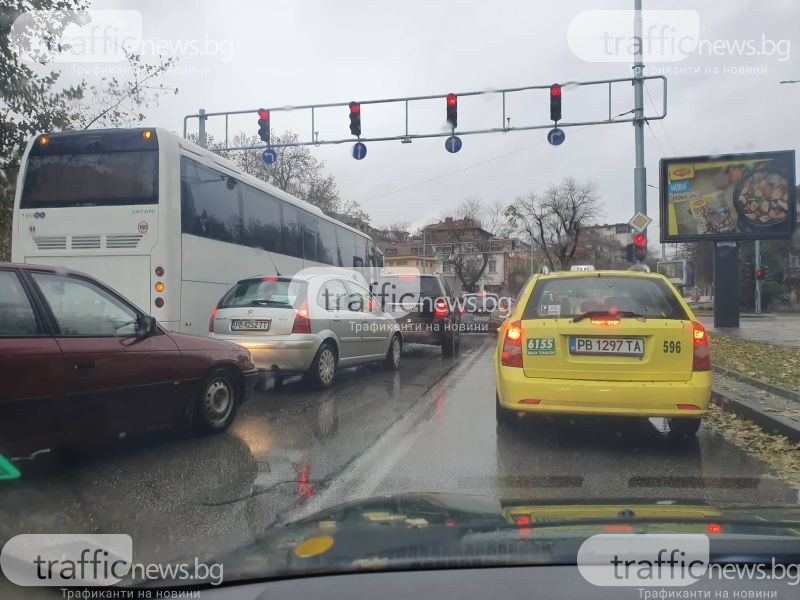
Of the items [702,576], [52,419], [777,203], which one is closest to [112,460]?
[52,419]

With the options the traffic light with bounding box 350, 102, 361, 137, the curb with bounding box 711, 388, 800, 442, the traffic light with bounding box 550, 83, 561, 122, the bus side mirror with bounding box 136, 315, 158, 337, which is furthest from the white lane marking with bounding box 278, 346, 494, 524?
the traffic light with bounding box 350, 102, 361, 137

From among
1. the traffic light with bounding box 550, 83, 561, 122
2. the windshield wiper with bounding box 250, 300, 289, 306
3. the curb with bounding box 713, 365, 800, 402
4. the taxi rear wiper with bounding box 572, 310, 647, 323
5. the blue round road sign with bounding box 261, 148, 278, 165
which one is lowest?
the curb with bounding box 713, 365, 800, 402

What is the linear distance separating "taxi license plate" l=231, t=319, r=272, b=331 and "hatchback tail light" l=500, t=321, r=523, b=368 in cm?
351

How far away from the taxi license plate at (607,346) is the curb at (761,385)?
10.2 feet

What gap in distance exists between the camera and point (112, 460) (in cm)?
494

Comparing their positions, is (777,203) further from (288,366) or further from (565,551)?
(565,551)

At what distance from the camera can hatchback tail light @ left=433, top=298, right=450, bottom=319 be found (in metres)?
13.1

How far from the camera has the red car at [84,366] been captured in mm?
3996

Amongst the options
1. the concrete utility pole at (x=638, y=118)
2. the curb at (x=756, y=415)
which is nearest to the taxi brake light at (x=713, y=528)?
the curb at (x=756, y=415)

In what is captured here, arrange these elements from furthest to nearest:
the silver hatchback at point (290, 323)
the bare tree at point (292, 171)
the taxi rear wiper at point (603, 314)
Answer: the bare tree at point (292, 171) → the silver hatchback at point (290, 323) → the taxi rear wiper at point (603, 314)

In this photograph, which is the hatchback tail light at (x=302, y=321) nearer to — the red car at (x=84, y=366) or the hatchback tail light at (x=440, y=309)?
the red car at (x=84, y=366)

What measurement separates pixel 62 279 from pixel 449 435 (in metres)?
3.63

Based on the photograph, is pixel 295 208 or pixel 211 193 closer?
pixel 211 193

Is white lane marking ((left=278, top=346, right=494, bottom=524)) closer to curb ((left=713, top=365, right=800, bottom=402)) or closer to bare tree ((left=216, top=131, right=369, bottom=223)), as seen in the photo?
curb ((left=713, top=365, right=800, bottom=402))
